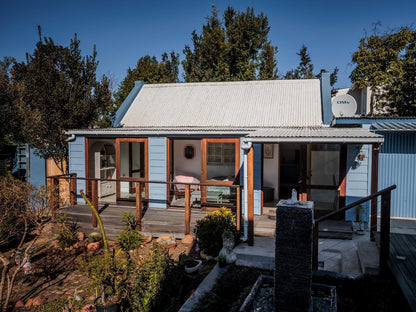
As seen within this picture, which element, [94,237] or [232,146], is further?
[232,146]

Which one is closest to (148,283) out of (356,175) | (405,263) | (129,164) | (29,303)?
(29,303)

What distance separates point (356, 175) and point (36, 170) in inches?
469

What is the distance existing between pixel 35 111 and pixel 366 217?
415 inches

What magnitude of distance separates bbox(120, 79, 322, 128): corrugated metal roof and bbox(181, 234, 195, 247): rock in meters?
3.95

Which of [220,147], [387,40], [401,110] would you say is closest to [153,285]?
[220,147]

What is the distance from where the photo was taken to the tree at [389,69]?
1388cm

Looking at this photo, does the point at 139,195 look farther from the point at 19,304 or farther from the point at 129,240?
the point at 19,304

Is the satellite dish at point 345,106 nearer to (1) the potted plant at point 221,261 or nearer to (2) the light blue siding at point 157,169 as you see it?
(2) the light blue siding at point 157,169

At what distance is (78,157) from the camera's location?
9.45 meters

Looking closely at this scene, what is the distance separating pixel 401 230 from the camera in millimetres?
7305

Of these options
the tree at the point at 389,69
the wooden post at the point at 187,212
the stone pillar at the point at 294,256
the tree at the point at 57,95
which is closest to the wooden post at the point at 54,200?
the tree at the point at 57,95

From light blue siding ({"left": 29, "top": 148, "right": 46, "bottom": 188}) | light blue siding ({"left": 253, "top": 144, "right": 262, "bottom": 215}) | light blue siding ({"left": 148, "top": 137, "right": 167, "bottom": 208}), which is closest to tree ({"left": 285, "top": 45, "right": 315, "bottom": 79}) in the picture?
light blue siding ({"left": 253, "top": 144, "right": 262, "bottom": 215})

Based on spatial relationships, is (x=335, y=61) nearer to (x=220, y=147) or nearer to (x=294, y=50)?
(x=294, y=50)

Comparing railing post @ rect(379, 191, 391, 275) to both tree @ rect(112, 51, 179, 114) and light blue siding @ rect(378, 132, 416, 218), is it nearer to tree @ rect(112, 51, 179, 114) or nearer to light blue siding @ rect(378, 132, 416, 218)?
light blue siding @ rect(378, 132, 416, 218)
